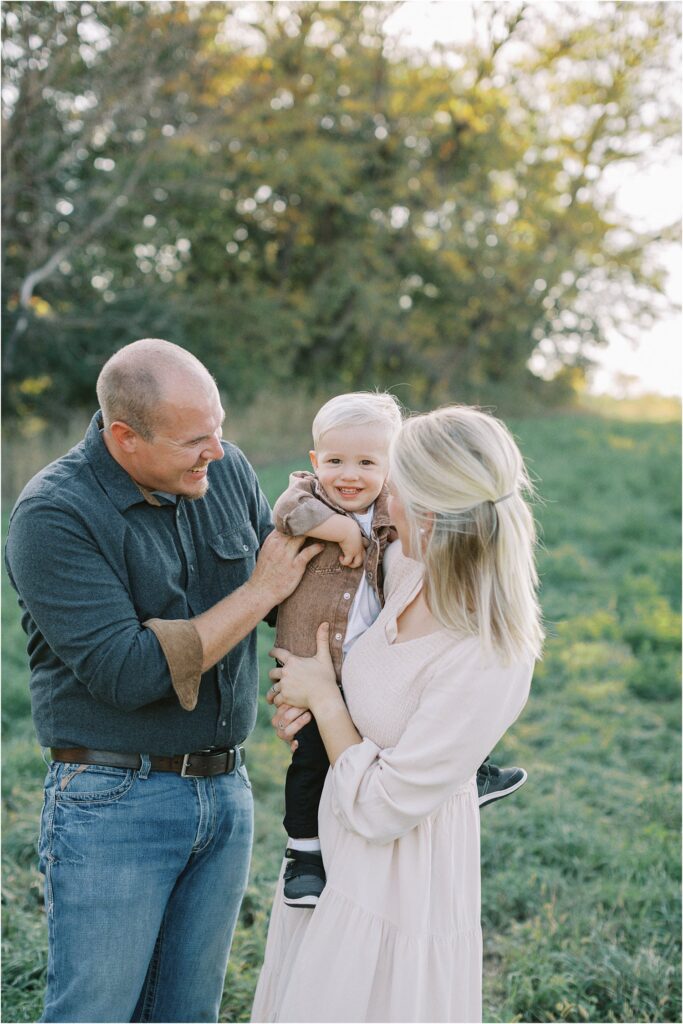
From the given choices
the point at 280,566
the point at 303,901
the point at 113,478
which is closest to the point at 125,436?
the point at 113,478

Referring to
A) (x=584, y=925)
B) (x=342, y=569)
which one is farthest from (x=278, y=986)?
(x=584, y=925)

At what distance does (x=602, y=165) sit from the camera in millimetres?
23688

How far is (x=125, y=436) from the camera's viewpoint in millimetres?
2666

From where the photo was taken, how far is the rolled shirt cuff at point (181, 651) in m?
2.49

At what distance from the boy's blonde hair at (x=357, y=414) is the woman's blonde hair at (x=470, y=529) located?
21.9 inches

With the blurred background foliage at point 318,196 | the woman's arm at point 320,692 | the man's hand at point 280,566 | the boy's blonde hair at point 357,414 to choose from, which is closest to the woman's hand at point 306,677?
the woman's arm at point 320,692

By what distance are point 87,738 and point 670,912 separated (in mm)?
3227

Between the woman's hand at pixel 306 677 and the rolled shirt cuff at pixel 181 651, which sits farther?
the woman's hand at pixel 306 677

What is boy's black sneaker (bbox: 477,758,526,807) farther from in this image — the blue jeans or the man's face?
the man's face

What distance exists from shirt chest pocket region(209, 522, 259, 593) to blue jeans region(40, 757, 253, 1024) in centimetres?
58

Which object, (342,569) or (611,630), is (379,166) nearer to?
(611,630)

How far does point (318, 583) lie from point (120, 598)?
60 centimetres

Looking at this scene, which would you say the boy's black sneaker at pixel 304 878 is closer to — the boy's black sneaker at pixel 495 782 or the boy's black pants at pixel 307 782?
the boy's black pants at pixel 307 782

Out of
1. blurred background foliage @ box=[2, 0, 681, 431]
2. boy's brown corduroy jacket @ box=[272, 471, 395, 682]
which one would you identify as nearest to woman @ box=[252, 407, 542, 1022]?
boy's brown corduroy jacket @ box=[272, 471, 395, 682]
